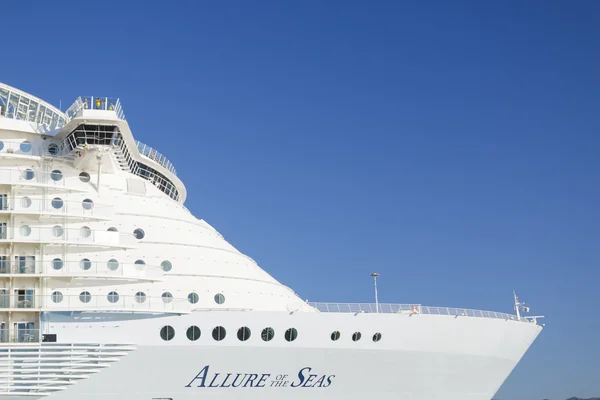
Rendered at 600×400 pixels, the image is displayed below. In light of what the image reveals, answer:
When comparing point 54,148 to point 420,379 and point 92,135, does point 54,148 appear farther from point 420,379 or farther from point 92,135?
point 420,379

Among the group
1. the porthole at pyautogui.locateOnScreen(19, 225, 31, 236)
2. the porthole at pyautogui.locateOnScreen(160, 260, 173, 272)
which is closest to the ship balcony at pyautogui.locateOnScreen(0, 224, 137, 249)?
the porthole at pyautogui.locateOnScreen(19, 225, 31, 236)

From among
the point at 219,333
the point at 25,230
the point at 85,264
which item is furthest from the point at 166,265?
the point at 25,230

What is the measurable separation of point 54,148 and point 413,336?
1970 centimetres

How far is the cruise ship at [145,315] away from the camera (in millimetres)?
29359

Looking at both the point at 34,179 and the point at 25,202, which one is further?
the point at 34,179

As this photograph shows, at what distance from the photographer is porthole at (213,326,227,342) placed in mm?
30608

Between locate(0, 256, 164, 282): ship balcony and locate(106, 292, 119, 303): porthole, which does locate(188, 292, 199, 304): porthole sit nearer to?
locate(0, 256, 164, 282): ship balcony

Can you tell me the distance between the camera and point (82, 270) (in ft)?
101

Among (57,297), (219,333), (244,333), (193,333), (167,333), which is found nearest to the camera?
(57,297)

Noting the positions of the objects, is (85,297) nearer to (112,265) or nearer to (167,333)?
(112,265)

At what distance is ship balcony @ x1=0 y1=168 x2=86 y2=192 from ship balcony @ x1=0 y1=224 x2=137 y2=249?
1.84m

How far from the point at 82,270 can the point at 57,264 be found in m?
1.12

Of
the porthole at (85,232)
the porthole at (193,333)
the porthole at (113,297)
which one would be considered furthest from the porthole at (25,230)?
the porthole at (193,333)

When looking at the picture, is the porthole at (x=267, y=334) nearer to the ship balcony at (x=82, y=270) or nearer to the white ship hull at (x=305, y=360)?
the white ship hull at (x=305, y=360)
